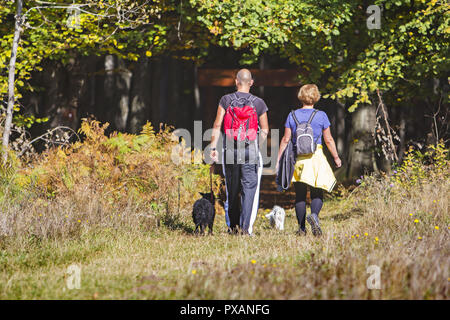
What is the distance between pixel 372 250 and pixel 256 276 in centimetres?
134

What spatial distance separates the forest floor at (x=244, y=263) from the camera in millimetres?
4723

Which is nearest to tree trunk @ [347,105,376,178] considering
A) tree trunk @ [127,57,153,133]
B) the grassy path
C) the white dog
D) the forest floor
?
the white dog

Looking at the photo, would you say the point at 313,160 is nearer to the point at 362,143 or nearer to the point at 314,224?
the point at 314,224

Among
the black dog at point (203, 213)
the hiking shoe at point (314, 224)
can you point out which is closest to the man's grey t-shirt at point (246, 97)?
the black dog at point (203, 213)

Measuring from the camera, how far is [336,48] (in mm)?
13352

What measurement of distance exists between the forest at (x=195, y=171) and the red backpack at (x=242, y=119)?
3.11 ft

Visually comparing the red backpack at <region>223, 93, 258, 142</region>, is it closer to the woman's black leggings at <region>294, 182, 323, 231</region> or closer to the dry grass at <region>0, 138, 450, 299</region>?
the woman's black leggings at <region>294, 182, 323, 231</region>

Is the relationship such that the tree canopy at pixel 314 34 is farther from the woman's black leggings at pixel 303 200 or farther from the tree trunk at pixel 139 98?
the woman's black leggings at pixel 303 200

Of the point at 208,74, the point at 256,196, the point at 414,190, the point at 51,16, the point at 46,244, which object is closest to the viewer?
the point at 46,244

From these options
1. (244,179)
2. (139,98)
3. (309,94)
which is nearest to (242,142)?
(244,179)

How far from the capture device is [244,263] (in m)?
5.59

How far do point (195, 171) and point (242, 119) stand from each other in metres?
5.19
